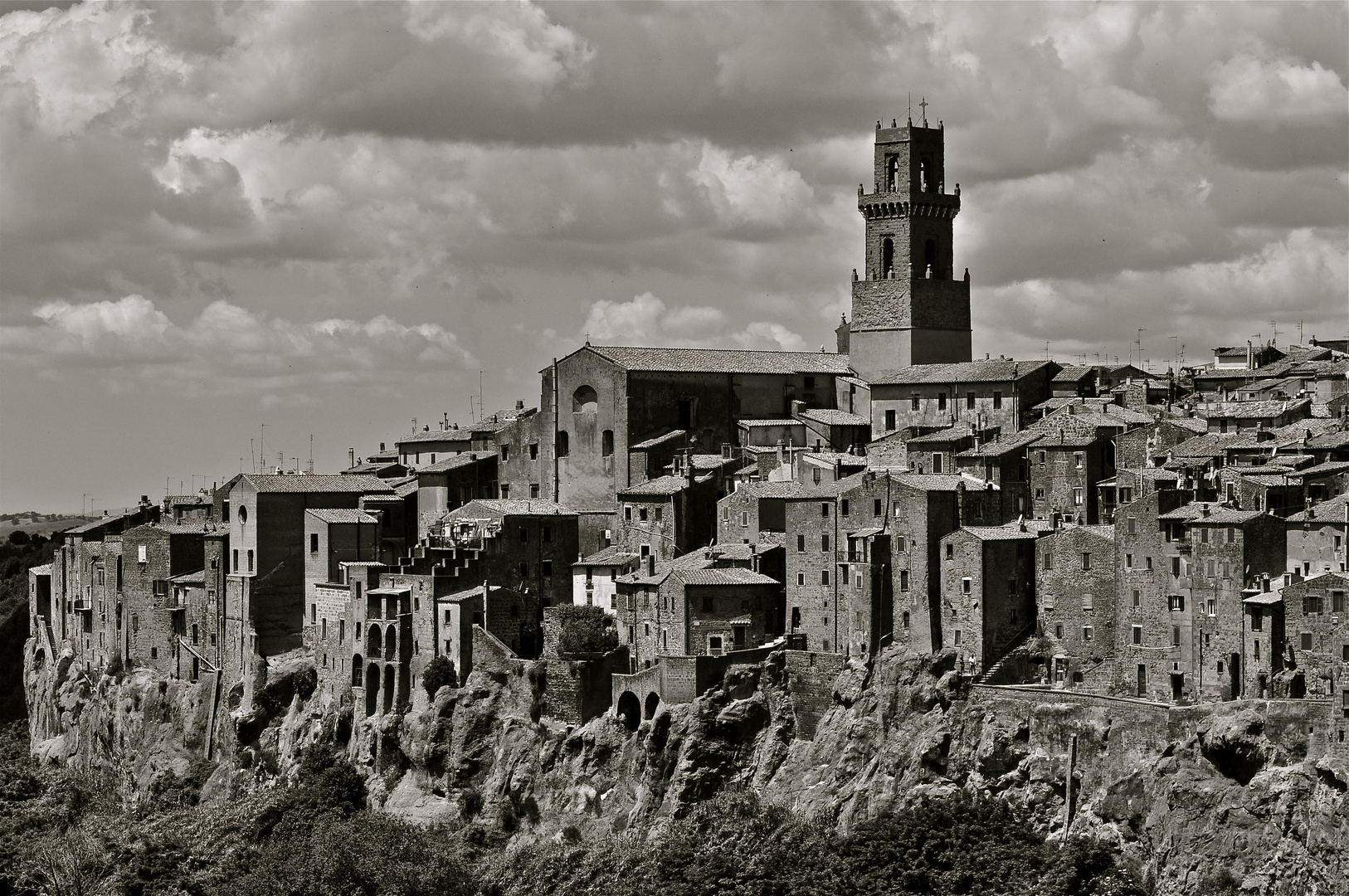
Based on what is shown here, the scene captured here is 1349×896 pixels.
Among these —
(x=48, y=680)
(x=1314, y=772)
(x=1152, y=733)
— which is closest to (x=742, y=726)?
(x=1152, y=733)

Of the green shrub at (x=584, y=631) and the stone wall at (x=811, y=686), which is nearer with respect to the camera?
the stone wall at (x=811, y=686)

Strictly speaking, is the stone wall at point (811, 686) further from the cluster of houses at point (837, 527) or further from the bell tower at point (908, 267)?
the bell tower at point (908, 267)

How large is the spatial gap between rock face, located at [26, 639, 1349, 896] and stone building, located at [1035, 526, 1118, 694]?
6.37 ft

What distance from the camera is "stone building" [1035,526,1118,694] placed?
72625 millimetres

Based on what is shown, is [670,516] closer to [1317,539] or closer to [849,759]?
[849,759]

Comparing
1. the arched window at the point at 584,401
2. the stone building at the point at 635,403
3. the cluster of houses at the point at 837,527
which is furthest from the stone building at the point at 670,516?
the arched window at the point at 584,401

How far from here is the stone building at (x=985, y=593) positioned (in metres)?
73.8

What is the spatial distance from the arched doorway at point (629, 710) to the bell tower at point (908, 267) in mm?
24850

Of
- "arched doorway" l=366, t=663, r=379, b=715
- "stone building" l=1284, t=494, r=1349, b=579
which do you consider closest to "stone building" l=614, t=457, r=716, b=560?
"arched doorway" l=366, t=663, r=379, b=715

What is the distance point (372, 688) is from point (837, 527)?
65.3ft

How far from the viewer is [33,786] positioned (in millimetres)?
93250

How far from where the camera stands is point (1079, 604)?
73438 millimetres

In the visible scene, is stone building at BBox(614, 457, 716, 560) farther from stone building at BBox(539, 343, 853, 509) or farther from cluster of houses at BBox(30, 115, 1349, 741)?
stone building at BBox(539, 343, 853, 509)

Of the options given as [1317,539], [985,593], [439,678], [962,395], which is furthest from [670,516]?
[1317,539]
